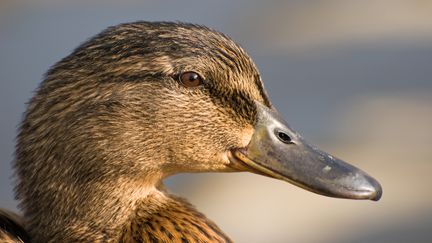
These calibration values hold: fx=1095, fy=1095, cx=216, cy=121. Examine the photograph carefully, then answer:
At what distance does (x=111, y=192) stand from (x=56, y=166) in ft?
0.67

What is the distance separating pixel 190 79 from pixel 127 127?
0.88ft

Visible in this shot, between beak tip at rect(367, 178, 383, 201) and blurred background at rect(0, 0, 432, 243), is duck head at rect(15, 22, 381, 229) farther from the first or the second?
blurred background at rect(0, 0, 432, 243)

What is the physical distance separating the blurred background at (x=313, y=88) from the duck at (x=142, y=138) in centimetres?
271

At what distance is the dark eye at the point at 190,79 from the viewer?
3633mm

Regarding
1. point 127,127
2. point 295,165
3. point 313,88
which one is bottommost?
point 127,127

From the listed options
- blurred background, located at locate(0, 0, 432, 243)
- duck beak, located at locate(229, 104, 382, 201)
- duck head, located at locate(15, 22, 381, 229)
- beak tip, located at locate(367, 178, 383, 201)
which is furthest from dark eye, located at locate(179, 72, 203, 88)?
blurred background, located at locate(0, 0, 432, 243)

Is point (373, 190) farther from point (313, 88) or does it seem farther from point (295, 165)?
point (313, 88)

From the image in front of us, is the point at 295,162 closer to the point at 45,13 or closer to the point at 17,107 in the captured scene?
the point at 17,107

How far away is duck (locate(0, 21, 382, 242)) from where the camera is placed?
3.62 metres

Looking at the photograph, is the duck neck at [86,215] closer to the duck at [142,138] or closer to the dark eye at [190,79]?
the duck at [142,138]

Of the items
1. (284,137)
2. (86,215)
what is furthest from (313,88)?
(86,215)

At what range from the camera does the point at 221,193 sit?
22.7 ft

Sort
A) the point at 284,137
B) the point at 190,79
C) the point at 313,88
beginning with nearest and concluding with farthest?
the point at 190,79
the point at 284,137
the point at 313,88

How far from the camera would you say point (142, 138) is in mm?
3697
